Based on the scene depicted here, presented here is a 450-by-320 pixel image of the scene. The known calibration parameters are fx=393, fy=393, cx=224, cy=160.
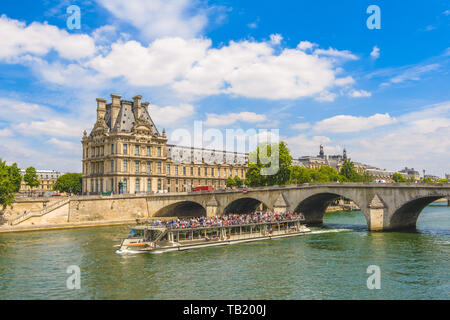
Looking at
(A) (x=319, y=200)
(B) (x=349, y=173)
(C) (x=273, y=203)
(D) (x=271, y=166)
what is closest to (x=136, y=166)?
(D) (x=271, y=166)

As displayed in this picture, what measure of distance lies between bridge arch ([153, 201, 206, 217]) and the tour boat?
105 ft

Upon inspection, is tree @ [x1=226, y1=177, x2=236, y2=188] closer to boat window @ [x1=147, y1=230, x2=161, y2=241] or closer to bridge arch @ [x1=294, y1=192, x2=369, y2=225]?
bridge arch @ [x1=294, y1=192, x2=369, y2=225]

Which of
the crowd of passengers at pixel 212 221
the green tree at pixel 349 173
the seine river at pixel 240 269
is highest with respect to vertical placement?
the green tree at pixel 349 173

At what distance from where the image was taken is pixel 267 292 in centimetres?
2681

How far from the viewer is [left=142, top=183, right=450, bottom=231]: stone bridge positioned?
52594mm

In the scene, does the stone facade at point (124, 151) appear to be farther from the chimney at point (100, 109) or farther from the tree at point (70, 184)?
the tree at point (70, 184)

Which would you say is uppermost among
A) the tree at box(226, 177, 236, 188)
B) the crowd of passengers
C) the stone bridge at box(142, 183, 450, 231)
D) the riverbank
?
the tree at box(226, 177, 236, 188)

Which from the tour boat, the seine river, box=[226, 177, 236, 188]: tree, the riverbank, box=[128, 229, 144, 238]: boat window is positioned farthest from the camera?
box=[226, 177, 236, 188]: tree

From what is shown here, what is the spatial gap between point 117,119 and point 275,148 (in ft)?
122

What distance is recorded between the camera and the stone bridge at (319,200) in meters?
52.6

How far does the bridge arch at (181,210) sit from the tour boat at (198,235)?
105 ft

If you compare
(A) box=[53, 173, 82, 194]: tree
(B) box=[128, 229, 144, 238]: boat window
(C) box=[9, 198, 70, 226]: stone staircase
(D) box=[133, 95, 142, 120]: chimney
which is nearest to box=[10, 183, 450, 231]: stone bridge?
(C) box=[9, 198, 70, 226]: stone staircase

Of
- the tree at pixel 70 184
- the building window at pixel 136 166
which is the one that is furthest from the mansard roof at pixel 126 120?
the tree at pixel 70 184
